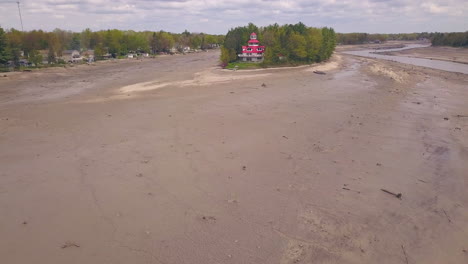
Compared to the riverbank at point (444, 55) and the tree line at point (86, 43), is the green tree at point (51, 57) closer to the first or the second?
the tree line at point (86, 43)

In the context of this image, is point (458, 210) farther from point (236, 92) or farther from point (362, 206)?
point (236, 92)

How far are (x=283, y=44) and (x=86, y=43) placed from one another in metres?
79.6

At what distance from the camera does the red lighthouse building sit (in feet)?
222

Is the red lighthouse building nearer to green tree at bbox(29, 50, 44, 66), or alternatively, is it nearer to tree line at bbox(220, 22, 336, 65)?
tree line at bbox(220, 22, 336, 65)

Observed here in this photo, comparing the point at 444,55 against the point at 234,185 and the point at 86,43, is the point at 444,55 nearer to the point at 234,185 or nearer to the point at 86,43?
the point at 234,185

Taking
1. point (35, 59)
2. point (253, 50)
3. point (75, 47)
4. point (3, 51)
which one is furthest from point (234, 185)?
point (75, 47)

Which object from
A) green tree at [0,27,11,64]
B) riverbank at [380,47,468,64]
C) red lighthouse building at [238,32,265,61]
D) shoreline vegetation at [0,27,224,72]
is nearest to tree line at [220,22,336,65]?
red lighthouse building at [238,32,265,61]

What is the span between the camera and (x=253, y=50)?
68.8m

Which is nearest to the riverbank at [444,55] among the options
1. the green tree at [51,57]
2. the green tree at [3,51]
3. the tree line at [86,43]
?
the tree line at [86,43]

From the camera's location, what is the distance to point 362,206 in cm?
1112

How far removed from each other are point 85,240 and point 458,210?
12.5m

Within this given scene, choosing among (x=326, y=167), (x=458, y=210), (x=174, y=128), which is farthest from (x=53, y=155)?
(x=458, y=210)

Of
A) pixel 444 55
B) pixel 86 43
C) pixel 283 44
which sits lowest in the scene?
pixel 444 55

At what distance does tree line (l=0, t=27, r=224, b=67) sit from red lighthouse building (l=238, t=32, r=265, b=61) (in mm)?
45771
